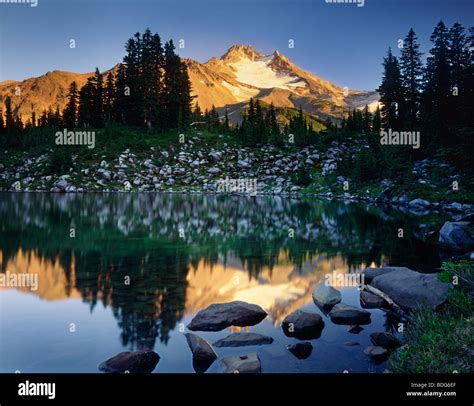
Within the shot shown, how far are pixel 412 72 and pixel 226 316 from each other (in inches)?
2357

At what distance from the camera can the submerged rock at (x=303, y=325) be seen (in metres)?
A: 9.10

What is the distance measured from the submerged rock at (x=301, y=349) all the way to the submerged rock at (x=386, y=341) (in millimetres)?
1540

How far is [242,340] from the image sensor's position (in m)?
8.50

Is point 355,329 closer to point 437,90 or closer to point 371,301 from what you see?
point 371,301

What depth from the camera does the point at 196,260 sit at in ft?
53.3

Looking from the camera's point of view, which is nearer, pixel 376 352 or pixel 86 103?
pixel 376 352

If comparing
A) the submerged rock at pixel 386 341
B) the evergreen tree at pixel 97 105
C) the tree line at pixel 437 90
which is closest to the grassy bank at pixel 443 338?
the submerged rock at pixel 386 341

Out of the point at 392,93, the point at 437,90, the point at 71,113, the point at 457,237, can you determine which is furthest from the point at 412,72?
the point at 71,113

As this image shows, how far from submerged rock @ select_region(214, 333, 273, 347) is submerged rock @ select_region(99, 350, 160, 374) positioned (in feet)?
5.32

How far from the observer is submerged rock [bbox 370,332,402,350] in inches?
329

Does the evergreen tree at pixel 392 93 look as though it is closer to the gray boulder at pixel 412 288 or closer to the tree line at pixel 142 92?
the tree line at pixel 142 92
